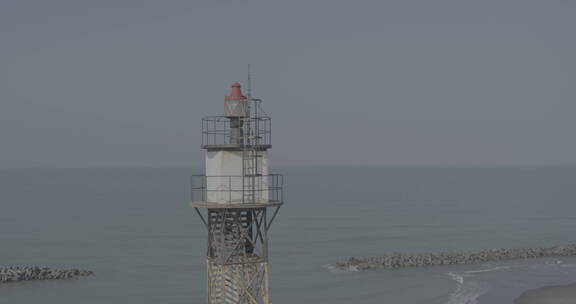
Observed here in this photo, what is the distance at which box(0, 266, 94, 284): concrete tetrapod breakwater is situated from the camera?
51.6 meters

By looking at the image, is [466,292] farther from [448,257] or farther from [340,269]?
[448,257]

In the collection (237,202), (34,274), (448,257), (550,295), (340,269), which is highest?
(237,202)

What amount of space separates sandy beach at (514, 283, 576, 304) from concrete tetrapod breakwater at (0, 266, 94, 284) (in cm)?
3079

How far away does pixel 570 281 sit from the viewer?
51.1m

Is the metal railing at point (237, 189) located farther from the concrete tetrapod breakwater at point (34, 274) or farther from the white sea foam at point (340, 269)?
the white sea foam at point (340, 269)

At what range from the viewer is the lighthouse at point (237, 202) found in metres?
19.5

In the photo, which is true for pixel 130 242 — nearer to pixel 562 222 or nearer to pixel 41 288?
pixel 41 288

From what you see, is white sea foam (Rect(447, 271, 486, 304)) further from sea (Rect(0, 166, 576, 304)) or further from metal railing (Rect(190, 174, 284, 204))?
metal railing (Rect(190, 174, 284, 204))

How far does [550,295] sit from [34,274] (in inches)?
1370

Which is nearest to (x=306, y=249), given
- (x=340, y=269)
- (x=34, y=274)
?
(x=340, y=269)

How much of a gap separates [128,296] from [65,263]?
15370 mm

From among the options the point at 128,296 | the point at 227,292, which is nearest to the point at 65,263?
the point at 128,296

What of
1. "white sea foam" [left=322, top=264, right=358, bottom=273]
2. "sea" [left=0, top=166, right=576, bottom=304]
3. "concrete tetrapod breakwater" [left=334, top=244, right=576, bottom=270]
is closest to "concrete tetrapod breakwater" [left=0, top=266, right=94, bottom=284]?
"sea" [left=0, top=166, right=576, bottom=304]

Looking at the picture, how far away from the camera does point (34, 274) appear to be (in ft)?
172
